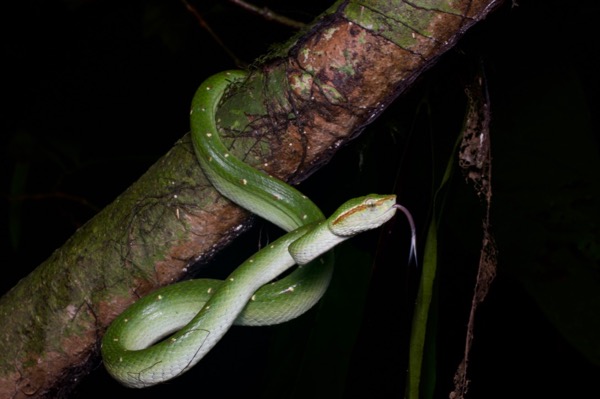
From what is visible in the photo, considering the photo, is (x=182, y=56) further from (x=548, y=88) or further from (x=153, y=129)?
(x=548, y=88)

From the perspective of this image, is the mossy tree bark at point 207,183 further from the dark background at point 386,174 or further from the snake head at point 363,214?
the dark background at point 386,174

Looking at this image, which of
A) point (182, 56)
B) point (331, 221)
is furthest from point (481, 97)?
point (182, 56)

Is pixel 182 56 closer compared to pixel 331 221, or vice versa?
pixel 331 221

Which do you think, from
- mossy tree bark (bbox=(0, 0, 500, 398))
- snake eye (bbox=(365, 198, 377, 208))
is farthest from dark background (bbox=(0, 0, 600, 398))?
mossy tree bark (bbox=(0, 0, 500, 398))

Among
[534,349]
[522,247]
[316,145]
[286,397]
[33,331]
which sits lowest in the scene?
[534,349]

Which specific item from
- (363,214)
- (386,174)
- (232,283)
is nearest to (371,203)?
(363,214)

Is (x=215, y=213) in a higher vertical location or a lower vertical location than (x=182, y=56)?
lower

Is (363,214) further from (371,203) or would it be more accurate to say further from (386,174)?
(386,174)

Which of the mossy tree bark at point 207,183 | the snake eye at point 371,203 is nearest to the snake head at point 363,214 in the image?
the snake eye at point 371,203
